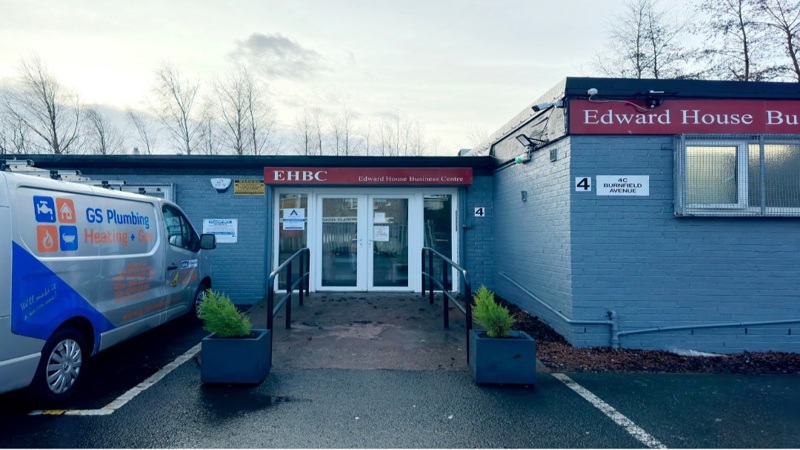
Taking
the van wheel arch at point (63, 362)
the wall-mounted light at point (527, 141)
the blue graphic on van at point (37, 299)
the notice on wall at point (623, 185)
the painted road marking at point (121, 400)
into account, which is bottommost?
the painted road marking at point (121, 400)

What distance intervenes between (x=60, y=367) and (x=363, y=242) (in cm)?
571

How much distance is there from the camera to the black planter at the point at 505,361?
14.1 feet

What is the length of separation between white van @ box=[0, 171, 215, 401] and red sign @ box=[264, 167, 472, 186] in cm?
293

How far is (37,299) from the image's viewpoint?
362 centimetres

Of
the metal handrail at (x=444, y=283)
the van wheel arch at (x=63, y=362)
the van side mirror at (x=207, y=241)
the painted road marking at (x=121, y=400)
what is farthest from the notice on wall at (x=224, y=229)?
the van wheel arch at (x=63, y=362)

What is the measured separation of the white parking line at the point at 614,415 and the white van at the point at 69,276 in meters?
4.67

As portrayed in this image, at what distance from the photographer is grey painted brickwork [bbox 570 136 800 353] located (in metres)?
5.52

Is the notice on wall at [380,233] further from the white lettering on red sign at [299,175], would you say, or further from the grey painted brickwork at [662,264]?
the grey painted brickwork at [662,264]

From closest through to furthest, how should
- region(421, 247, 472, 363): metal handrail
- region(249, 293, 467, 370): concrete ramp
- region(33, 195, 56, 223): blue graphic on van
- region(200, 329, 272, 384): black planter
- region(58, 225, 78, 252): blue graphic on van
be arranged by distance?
1. region(33, 195, 56, 223): blue graphic on van
2. region(58, 225, 78, 252): blue graphic on van
3. region(200, 329, 272, 384): black planter
4. region(249, 293, 467, 370): concrete ramp
5. region(421, 247, 472, 363): metal handrail

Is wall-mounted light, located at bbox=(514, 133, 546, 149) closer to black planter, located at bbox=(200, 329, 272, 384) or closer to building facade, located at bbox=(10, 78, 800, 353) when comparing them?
building facade, located at bbox=(10, 78, 800, 353)

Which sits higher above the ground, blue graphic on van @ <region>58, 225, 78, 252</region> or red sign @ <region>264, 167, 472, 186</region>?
red sign @ <region>264, 167, 472, 186</region>

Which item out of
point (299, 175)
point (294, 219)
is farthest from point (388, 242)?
point (299, 175)

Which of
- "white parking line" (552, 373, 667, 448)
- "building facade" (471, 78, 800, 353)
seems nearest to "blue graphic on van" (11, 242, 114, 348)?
"white parking line" (552, 373, 667, 448)

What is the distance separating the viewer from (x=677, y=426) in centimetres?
353
